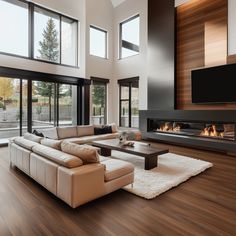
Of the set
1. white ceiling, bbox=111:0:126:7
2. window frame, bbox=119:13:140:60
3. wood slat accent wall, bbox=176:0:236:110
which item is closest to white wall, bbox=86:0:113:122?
white ceiling, bbox=111:0:126:7

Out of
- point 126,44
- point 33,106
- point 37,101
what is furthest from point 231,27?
point 33,106

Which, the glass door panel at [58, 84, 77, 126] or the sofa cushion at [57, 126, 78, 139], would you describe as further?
the glass door panel at [58, 84, 77, 126]

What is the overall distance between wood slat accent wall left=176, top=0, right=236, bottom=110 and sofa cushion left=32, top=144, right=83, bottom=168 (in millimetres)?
4607

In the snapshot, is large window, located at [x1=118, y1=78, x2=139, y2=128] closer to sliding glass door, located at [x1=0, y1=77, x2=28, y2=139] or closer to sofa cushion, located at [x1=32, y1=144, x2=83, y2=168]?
sliding glass door, located at [x1=0, y1=77, x2=28, y2=139]

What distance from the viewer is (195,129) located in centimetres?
623

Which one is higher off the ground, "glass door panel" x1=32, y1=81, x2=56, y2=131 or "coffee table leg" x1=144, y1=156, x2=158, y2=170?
"glass door panel" x1=32, y1=81, x2=56, y2=131

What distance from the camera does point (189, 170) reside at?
3824 mm

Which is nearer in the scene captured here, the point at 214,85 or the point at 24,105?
the point at 214,85

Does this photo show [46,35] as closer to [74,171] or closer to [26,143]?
[26,143]

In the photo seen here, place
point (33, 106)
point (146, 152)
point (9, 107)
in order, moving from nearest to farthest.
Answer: point (146, 152) < point (9, 107) < point (33, 106)

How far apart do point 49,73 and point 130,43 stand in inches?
147

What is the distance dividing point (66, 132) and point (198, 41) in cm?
487

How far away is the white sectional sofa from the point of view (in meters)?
2.36

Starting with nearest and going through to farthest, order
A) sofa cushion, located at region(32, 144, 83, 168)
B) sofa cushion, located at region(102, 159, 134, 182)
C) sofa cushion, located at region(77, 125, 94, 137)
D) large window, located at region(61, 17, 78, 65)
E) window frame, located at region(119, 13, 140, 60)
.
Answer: sofa cushion, located at region(32, 144, 83, 168) < sofa cushion, located at region(102, 159, 134, 182) < sofa cushion, located at region(77, 125, 94, 137) < large window, located at region(61, 17, 78, 65) < window frame, located at region(119, 13, 140, 60)
